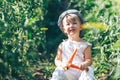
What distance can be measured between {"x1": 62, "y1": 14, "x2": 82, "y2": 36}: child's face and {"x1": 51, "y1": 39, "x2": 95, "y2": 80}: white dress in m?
0.13

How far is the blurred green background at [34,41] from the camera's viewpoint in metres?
5.92

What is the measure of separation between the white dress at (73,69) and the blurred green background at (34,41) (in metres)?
A: 0.30

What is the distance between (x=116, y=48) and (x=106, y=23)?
3.06 ft

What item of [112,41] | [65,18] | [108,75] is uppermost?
[65,18]

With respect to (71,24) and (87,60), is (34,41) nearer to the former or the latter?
(71,24)

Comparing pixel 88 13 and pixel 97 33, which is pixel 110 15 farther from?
pixel 88 13

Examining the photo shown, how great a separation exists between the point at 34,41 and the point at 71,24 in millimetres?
2151

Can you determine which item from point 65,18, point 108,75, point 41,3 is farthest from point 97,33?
point 65,18

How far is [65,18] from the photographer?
496cm

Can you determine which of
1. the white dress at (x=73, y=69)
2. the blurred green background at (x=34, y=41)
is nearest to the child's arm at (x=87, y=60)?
the white dress at (x=73, y=69)

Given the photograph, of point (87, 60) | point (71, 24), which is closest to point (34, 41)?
point (71, 24)

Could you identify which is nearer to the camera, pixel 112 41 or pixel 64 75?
pixel 64 75

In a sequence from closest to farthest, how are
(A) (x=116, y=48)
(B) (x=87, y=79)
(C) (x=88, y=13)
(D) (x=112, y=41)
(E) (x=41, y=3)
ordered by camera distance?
(B) (x=87, y=79)
(A) (x=116, y=48)
(D) (x=112, y=41)
(E) (x=41, y=3)
(C) (x=88, y=13)

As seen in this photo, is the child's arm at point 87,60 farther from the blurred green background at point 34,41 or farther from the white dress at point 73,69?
the blurred green background at point 34,41
